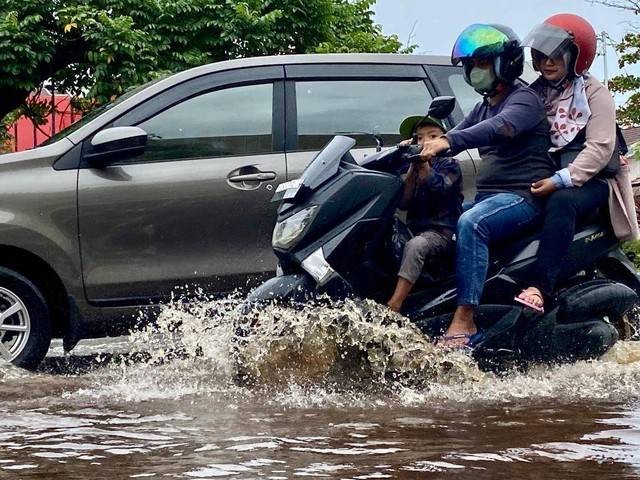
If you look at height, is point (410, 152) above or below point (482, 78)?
below

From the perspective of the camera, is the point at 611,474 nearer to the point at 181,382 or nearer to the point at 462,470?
the point at 462,470

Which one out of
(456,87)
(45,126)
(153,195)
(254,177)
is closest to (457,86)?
(456,87)

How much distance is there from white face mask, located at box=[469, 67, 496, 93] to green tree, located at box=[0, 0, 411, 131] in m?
8.92

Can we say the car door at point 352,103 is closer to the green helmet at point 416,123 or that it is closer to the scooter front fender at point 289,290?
the green helmet at point 416,123

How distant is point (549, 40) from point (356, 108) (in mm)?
1720

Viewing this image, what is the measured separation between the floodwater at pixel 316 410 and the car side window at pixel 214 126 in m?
1.04

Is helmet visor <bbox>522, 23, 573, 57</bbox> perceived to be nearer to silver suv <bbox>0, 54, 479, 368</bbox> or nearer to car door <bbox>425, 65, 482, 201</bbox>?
silver suv <bbox>0, 54, 479, 368</bbox>

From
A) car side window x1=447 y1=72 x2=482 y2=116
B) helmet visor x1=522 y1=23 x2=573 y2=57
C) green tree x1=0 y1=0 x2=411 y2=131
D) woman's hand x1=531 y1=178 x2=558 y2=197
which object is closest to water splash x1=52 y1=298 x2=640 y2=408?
woman's hand x1=531 y1=178 x2=558 y2=197

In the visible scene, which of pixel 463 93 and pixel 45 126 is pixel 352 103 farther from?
pixel 45 126

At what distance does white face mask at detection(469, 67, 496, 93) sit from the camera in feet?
18.0

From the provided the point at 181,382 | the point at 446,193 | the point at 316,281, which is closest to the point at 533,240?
the point at 446,193

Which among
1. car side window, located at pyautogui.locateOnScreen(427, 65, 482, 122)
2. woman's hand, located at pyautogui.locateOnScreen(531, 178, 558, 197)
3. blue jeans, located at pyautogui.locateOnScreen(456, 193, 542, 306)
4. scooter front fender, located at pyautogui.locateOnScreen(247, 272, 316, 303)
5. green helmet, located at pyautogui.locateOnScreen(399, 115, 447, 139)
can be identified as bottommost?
scooter front fender, located at pyautogui.locateOnScreen(247, 272, 316, 303)

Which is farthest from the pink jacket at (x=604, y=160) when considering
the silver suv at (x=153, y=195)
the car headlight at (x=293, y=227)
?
the silver suv at (x=153, y=195)

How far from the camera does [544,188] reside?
5.38 m
